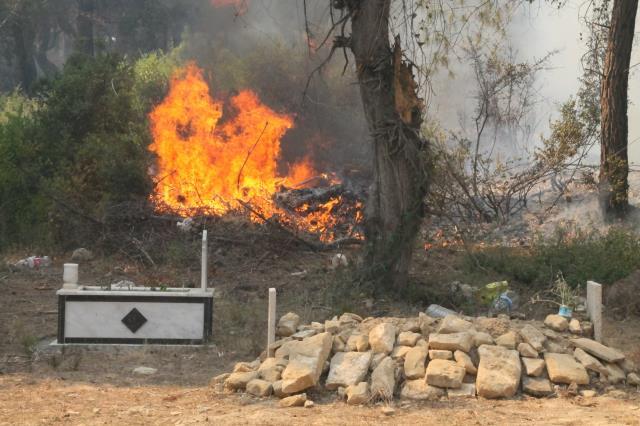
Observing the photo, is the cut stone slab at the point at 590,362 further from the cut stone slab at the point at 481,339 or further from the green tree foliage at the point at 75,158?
the green tree foliage at the point at 75,158

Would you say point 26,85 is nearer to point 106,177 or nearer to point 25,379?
point 106,177

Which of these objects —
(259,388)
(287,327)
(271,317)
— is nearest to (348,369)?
(259,388)

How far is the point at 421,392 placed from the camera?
6.45 metres

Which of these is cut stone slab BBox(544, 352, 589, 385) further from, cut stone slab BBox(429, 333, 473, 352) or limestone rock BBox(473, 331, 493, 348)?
cut stone slab BBox(429, 333, 473, 352)

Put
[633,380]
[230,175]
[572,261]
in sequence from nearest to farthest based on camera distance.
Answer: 1. [633,380]
2. [572,261]
3. [230,175]

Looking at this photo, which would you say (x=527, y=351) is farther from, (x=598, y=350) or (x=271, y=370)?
(x=271, y=370)

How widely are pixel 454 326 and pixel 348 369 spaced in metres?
1.09

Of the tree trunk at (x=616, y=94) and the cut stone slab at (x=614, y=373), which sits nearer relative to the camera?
the cut stone slab at (x=614, y=373)

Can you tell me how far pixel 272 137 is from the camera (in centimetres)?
1770

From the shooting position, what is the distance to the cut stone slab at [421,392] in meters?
6.42

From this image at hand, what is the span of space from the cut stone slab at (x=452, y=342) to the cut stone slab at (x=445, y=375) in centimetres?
24

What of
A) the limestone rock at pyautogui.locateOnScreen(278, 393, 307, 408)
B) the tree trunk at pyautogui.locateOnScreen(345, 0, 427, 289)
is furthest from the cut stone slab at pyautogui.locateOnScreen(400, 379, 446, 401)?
the tree trunk at pyautogui.locateOnScreen(345, 0, 427, 289)

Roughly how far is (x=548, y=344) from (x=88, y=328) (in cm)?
467

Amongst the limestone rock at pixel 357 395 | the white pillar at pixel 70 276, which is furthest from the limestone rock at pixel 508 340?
the white pillar at pixel 70 276
